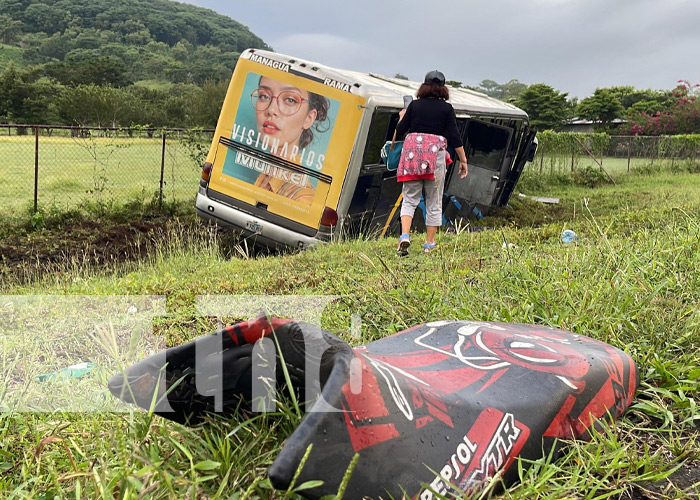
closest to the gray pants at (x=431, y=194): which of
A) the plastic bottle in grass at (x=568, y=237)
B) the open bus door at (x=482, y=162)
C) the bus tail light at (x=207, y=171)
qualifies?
the plastic bottle in grass at (x=568, y=237)

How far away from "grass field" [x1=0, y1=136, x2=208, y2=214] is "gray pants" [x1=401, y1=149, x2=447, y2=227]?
7.75m

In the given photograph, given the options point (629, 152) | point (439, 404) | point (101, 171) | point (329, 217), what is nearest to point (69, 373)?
point (439, 404)

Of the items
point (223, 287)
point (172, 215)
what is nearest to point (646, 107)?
point (172, 215)

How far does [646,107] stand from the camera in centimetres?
6091

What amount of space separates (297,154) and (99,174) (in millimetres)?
7307

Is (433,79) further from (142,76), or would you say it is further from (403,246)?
(142,76)

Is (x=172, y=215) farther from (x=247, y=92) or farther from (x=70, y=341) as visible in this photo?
(x=70, y=341)

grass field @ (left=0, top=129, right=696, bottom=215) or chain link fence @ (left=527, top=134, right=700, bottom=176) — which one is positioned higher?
chain link fence @ (left=527, top=134, right=700, bottom=176)

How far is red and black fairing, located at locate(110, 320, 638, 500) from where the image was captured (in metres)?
1.33

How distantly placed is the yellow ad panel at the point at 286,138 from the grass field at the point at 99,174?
462 centimetres

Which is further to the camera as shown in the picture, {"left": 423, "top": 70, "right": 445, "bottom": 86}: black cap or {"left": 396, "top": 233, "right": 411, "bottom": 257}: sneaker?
{"left": 423, "top": 70, "right": 445, "bottom": 86}: black cap

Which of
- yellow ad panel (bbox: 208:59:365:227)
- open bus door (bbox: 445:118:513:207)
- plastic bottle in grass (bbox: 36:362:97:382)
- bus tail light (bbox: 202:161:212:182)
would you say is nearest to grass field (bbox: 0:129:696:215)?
bus tail light (bbox: 202:161:212:182)

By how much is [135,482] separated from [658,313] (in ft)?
8.00

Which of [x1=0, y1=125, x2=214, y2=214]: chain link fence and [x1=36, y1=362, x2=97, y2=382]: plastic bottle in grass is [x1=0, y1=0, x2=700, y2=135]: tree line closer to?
[x1=0, y1=125, x2=214, y2=214]: chain link fence
